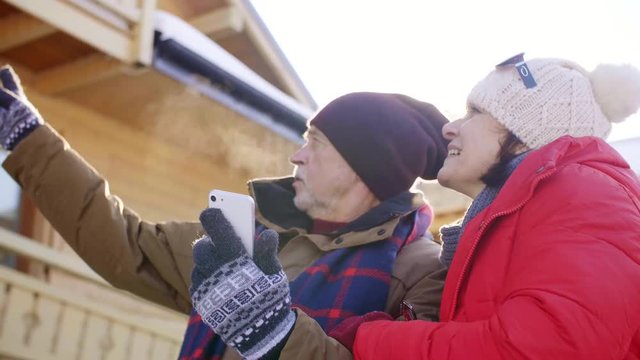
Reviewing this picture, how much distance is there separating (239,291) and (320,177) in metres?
1.15

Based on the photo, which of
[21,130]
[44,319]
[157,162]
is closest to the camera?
[21,130]

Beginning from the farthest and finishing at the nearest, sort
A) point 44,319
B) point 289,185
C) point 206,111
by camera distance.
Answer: point 206,111 < point 44,319 < point 289,185

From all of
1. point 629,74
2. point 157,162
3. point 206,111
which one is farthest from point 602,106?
point 157,162

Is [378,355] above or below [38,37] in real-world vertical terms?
above

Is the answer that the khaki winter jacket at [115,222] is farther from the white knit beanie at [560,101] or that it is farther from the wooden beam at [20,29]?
the wooden beam at [20,29]

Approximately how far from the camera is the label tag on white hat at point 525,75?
2.25 metres

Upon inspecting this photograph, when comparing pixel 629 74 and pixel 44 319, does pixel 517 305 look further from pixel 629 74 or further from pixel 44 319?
pixel 44 319

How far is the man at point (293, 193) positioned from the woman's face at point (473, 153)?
472mm

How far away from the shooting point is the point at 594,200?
180 centimetres

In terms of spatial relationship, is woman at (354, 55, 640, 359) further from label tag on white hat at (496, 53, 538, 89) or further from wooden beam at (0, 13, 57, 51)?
wooden beam at (0, 13, 57, 51)

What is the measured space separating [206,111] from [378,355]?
465 cm

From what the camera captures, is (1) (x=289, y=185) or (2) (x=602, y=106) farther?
(1) (x=289, y=185)

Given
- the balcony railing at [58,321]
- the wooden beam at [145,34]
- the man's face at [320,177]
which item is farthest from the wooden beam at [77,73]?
the man's face at [320,177]

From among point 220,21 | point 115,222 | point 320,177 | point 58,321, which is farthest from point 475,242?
point 220,21
